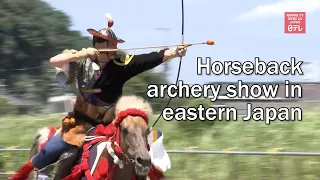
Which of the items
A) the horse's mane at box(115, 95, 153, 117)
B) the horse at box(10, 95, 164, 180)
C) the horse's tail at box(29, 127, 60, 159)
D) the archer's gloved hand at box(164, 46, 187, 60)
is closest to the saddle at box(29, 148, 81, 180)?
the horse at box(10, 95, 164, 180)

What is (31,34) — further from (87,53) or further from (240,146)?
(87,53)

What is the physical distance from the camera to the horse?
5.18m

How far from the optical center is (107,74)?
6137 millimetres

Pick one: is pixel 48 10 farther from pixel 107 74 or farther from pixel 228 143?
pixel 107 74

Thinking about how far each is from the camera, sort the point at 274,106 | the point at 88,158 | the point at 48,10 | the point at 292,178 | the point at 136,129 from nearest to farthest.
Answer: the point at 136,129 → the point at 88,158 → the point at 292,178 → the point at 274,106 → the point at 48,10

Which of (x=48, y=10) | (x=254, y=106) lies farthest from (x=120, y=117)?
(x=48, y=10)

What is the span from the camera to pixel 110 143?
552 centimetres

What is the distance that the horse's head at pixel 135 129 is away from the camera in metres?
5.04

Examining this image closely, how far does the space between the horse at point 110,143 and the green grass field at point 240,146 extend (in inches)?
142

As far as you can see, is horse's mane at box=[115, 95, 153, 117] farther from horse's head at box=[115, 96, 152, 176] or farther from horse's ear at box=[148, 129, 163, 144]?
horse's ear at box=[148, 129, 163, 144]

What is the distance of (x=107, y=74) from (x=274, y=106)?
5.59 meters

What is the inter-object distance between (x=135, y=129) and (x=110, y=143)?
393mm

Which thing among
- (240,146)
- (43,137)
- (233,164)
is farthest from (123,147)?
A: (240,146)

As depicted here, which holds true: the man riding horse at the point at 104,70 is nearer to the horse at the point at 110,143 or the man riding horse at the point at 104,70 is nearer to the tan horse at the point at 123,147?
the horse at the point at 110,143
